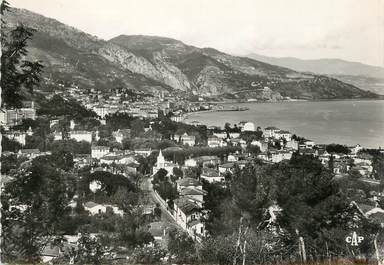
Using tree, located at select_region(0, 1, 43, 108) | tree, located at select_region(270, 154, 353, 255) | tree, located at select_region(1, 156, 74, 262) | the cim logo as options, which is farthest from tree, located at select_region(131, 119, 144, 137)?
tree, located at select_region(0, 1, 43, 108)

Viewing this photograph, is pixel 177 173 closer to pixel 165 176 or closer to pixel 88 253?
pixel 165 176

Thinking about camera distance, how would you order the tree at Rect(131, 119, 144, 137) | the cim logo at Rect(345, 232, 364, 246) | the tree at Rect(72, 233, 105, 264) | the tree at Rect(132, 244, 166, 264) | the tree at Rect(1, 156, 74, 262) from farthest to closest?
the tree at Rect(131, 119, 144, 137) → the cim logo at Rect(345, 232, 364, 246) → the tree at Rect(72, 233, 105, 264) → the tree at Rect(132, 244, 166, 264) → the tree at Rect(1, 156, 74, 262)

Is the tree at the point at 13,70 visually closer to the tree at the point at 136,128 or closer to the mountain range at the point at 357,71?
the mountain range at the point at 357,71

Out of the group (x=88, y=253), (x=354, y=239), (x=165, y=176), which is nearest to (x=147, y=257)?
(x=88, y=253)

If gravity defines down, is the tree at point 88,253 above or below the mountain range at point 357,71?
below

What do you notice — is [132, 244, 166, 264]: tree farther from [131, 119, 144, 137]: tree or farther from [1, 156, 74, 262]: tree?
[131, 119, 144, 137]: tree

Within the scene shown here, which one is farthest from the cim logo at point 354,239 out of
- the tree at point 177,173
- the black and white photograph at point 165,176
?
the tree at point 177,173

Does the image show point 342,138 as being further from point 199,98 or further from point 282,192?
point 199,98

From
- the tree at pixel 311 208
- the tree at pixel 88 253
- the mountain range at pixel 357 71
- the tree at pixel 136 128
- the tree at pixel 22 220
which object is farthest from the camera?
the tree at pixel 136 128

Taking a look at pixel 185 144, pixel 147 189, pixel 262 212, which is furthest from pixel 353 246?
pixel 185 144
